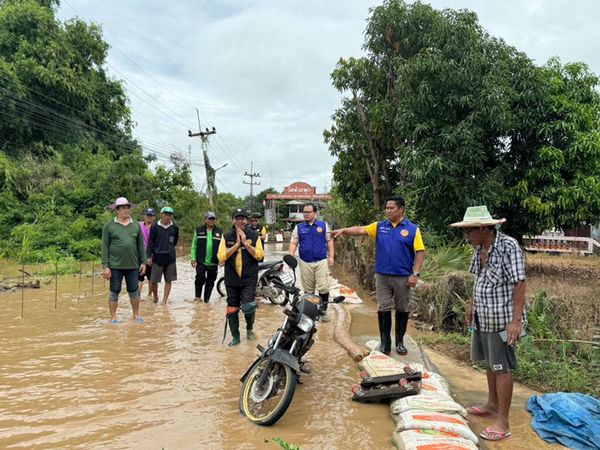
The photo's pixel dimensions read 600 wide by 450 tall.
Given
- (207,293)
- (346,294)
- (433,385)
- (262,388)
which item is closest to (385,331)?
(433,385)

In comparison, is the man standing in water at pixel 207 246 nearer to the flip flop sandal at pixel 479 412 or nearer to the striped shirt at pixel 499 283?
the flip flop sandal at pixel 479 412

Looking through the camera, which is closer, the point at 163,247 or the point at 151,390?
the point at 151,390

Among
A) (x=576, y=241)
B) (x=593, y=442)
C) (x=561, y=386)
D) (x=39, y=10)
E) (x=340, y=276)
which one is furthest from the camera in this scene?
(x=39, y=10)

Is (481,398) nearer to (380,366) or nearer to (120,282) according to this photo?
(380,366)

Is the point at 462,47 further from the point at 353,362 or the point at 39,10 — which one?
the point at 39,10

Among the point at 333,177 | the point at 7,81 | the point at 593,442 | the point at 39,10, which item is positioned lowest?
the point at 593,442

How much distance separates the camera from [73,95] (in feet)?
80.8

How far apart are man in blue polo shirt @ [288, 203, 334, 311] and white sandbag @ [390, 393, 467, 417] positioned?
9.46 feet

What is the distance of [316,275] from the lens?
645cm

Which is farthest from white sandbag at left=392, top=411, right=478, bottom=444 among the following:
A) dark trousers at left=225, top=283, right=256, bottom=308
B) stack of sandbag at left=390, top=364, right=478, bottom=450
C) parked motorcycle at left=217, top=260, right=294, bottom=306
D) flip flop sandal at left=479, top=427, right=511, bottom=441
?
parked motorcycle at left=217, top=260, right=294, bottom=306

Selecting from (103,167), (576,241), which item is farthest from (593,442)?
(103,167)

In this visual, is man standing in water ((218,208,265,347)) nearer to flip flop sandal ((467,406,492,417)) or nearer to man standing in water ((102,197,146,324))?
man standing in water ((102,197,146,324))

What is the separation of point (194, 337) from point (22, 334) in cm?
238

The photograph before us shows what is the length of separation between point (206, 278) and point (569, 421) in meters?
6.49
